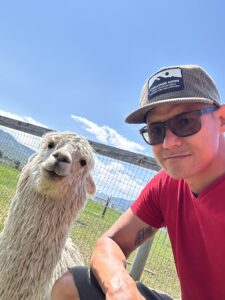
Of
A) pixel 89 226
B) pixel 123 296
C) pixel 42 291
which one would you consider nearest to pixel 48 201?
pixel 42 291

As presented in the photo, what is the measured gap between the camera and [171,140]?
7.46ft

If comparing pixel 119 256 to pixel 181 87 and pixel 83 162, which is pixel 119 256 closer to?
pixel 181 87

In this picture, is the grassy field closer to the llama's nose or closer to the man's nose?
the llama's nose

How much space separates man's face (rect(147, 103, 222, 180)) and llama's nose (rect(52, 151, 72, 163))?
1.08 m

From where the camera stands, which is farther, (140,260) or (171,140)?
(140,260)

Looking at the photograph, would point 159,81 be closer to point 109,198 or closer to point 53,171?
point 53,171

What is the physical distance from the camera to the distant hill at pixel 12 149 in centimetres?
548

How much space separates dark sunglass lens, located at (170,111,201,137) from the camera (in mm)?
2215

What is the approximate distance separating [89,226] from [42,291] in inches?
120

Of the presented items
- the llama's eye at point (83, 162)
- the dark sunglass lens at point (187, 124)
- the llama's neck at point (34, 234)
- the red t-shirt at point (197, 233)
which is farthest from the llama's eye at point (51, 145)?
the dark sunglass lens at point (187, 124)

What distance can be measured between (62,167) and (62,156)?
0.27 feet

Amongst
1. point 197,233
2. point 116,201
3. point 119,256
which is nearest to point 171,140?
point 197,233

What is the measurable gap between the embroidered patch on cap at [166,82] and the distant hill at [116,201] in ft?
7.66

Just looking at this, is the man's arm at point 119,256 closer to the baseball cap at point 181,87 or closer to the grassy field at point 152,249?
the baseball cap at point 181,87
